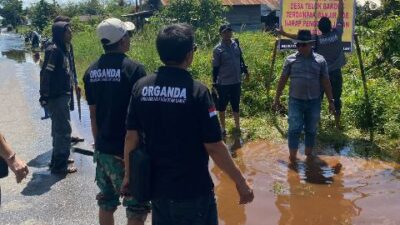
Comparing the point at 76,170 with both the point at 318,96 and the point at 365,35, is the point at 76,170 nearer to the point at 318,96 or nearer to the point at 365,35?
the point at 318,96

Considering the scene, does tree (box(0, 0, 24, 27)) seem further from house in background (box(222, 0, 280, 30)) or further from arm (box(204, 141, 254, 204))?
arm (box(204, 141, 254, 204))

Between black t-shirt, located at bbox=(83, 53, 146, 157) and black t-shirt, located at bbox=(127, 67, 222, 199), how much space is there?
0.66 metres

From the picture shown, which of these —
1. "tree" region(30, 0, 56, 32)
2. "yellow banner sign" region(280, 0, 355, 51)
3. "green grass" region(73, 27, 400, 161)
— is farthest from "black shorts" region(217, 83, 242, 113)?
"tree" region(30, 0, 56, 32)

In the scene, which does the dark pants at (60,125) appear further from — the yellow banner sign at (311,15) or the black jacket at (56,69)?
the yellow banner sign at (311,15)

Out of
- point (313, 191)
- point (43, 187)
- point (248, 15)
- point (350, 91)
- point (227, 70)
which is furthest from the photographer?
point (248, 15)

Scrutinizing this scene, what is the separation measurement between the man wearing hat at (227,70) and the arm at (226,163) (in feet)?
15.0

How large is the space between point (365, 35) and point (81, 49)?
38.5ft

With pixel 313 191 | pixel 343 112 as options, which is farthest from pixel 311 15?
pixel 313 191

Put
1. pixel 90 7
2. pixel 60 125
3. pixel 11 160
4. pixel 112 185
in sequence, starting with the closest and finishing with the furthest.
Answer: pixel 11 160 → pixel 112 185 → pixel 60 125 → pixel 90 7

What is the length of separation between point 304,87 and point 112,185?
3.13 m

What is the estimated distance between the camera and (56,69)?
573 cm

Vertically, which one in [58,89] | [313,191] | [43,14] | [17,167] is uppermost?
[43,14]

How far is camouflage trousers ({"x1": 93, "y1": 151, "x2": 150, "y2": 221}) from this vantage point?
10.7ft

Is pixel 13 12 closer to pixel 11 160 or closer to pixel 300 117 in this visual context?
pixel 300 117
